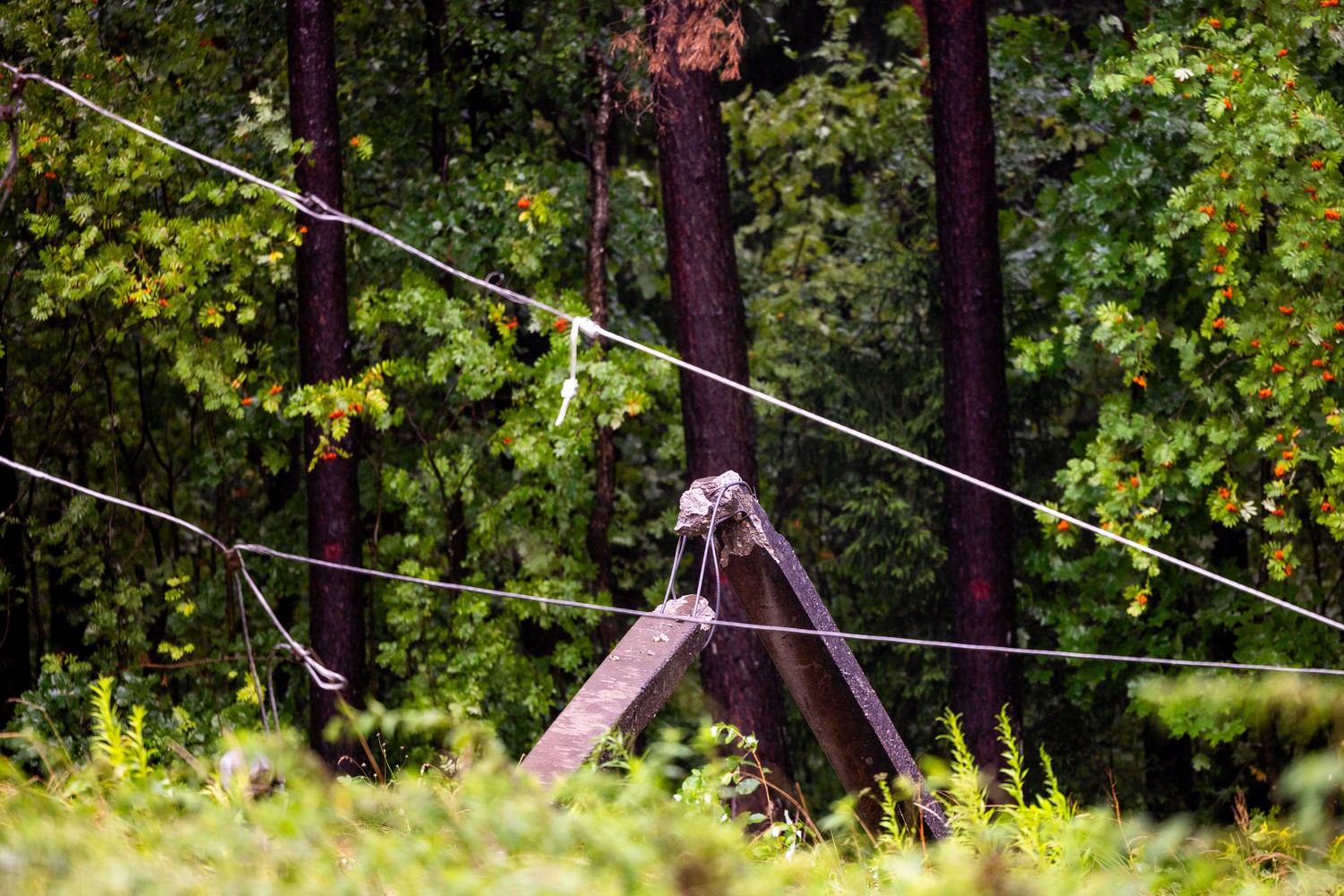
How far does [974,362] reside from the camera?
7449mm

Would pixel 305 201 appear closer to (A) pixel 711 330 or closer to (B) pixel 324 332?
(B) pixel 324 332

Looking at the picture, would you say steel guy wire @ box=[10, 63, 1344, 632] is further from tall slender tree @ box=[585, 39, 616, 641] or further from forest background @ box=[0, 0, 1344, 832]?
tall slender tree @ box=[585, 39, 616, 641]

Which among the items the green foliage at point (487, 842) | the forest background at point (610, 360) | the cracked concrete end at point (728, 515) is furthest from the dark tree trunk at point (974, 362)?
the green foliage at point (487, 842)

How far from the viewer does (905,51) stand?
11570mm

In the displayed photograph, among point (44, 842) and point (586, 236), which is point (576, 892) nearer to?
point (44, 842)

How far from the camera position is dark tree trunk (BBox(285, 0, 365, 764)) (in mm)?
7207

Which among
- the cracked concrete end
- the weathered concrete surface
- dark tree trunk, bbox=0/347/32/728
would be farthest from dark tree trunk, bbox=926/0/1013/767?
dark tree trunk, bbox=0/347/32/728

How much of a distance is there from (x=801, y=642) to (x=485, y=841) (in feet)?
6.43

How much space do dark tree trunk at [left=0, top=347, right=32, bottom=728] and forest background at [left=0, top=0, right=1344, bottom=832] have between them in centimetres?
4

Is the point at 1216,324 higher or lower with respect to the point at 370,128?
lower

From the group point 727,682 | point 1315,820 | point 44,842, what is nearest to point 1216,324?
point 727,682

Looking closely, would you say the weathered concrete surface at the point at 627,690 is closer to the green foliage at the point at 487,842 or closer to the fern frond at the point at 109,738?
the green foliage at the point at 487,842

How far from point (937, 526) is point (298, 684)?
205 inches

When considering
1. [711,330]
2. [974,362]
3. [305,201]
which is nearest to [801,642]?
[711,330]
